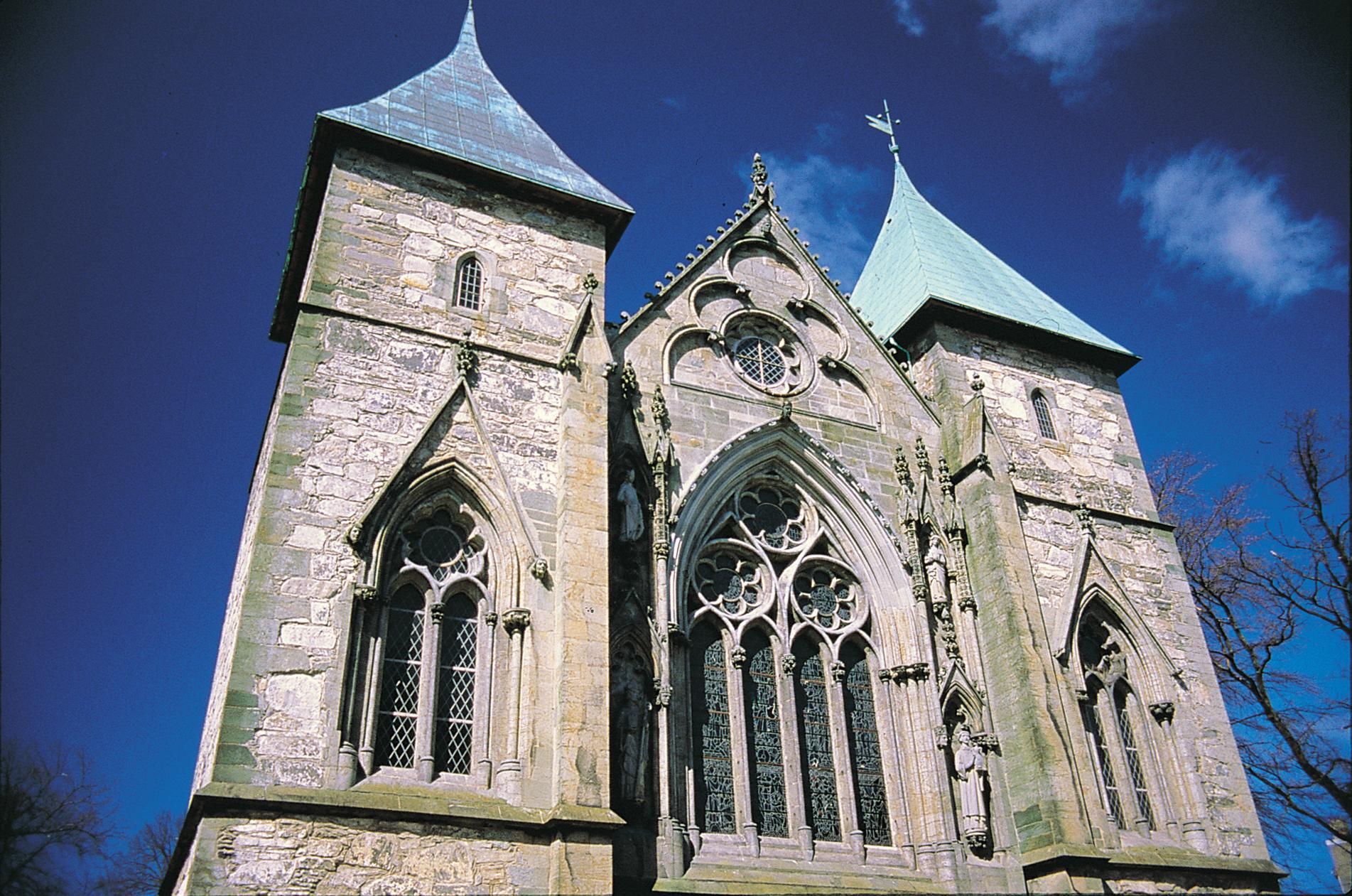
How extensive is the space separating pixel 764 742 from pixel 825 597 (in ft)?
6.79

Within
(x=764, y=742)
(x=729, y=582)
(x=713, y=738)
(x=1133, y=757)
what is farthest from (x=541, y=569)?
(x=1133, y=757)

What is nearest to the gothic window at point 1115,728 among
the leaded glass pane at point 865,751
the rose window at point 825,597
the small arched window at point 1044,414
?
the leaded glass pane at point 865,751

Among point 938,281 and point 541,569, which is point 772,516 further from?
point 938,281

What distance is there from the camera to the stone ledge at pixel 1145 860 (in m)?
11.3

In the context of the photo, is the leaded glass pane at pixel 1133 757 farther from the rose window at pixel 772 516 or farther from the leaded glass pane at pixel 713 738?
the leaded glass pane at pixel 713 738

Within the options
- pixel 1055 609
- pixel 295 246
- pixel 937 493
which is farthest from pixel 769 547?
pixel 295 246

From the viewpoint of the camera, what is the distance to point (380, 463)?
11.0m

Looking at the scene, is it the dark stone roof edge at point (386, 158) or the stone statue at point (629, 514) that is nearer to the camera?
the stone statue at point (629, 514)

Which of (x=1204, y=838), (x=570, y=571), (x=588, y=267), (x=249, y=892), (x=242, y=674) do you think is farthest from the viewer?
(x=588, y=267)

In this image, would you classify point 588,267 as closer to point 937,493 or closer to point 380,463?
point 380,463

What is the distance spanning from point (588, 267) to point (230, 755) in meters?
7.21

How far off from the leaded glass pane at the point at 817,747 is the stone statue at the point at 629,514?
2.54 metres

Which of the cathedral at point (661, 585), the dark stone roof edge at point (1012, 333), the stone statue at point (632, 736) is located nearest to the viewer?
the cathedral at point (661, 585)

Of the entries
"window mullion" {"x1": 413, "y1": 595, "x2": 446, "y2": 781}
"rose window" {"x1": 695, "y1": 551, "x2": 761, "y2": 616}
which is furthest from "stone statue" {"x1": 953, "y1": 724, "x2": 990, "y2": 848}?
"window mullion" {"x1": 413, "y1": 595, "x2": 446, "y2": 781}
